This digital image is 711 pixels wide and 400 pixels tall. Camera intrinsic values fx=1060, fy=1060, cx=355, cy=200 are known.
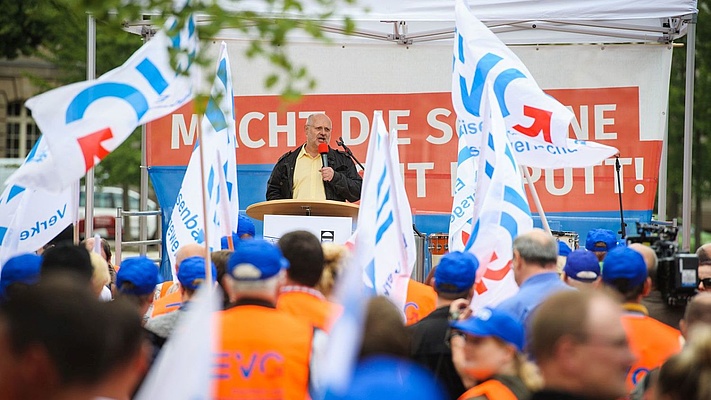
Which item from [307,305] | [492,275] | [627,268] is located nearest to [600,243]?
[492,275]

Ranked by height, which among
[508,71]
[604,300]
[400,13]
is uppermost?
[400,13]

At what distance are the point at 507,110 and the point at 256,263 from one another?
461 cm

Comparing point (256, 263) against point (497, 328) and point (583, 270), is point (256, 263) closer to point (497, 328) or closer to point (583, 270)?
point (497, 328)

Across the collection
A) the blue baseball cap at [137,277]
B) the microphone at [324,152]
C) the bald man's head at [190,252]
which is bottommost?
the blue baseball cap at [137,277]

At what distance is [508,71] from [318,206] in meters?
1.98

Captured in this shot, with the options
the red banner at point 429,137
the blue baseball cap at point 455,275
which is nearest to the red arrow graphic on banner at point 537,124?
the blue baseball cap at point 455,275

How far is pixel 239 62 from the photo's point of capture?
13695 mm

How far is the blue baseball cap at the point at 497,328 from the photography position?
13.9 feet

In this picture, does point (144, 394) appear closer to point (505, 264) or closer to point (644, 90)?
point (505, 264)

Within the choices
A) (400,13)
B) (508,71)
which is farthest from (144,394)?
(400,13)

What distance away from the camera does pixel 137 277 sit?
5609mm

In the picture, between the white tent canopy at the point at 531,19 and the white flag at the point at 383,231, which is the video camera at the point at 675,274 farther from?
the white tent canopy at the point at 531,19

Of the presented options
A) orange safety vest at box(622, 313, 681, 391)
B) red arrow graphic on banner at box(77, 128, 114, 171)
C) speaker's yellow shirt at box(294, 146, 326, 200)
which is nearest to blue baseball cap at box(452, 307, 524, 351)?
orange safety vest at box(622, 313, 681, 391)

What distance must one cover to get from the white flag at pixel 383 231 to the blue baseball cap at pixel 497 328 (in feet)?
6.86
